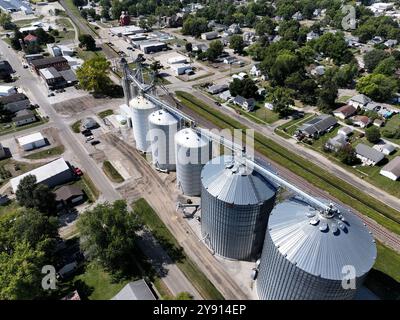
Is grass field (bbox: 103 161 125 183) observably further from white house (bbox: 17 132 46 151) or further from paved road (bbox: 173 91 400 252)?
paved road (bbox: 173 91 400 252)

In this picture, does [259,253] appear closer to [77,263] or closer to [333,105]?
[77,263]

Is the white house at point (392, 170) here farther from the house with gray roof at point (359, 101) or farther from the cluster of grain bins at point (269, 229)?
the cluster of grain bins at point (269, 229)

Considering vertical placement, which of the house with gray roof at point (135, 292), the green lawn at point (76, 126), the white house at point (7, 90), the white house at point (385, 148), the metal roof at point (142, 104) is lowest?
the house with gray roof at point (135, 292)

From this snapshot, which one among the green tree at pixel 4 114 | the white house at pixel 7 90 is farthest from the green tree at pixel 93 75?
the white house at pixel 7 90

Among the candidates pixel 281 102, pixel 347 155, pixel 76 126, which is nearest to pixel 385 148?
pixel 347 155

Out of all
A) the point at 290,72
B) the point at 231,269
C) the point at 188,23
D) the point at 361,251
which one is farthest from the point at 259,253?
the point at 188,23
